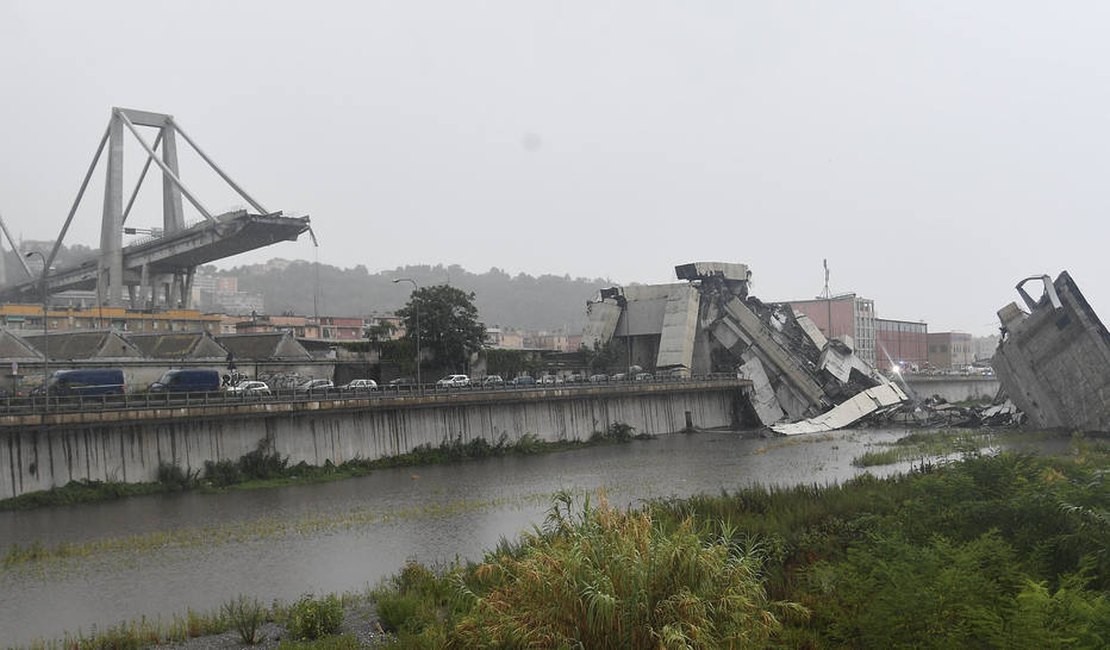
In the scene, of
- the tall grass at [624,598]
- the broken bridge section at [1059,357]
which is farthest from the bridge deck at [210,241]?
the tall grass at [624,598]

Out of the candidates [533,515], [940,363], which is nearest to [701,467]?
[533,515]

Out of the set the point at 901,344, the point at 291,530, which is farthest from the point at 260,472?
the point at 901,344

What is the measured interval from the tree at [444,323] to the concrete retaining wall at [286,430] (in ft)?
37.1

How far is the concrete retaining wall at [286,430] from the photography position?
3688cm

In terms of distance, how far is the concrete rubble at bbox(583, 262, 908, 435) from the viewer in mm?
78812

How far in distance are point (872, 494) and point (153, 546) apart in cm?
2228

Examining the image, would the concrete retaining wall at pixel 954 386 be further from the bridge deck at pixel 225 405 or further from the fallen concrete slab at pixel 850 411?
the bridge deck at pixel 225 405

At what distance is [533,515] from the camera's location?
109ft

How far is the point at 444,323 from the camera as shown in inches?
2746

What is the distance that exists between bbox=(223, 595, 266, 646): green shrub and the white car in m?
25.8

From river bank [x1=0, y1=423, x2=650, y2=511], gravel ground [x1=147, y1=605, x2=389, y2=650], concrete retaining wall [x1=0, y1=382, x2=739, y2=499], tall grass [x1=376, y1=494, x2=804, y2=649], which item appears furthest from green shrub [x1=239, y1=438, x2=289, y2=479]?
tall grass [x1=376, y1=494, x2=804, y2=649]

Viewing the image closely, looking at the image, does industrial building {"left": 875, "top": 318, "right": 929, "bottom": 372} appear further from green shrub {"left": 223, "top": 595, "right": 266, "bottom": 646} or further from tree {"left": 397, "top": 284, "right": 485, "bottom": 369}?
green shrub {"left": 223, "top": 595, "right": 266, "bottom": 646}

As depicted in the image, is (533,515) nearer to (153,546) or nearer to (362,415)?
(153,546)

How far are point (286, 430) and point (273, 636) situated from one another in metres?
28.6
